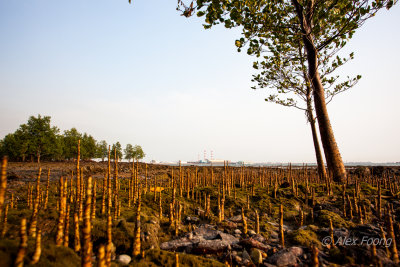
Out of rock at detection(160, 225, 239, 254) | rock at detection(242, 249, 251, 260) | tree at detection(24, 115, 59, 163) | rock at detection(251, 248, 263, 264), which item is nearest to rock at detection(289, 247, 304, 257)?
rock at detection(251, 248, 263, 264)

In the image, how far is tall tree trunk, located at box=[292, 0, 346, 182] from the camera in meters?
11.9

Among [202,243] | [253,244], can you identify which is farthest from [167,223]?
[253,244]

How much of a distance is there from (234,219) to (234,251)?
2845 mm

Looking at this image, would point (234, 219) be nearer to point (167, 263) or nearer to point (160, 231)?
point (160, 231)

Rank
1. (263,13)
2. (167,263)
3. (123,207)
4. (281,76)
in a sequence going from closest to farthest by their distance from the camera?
(167,263)
(123,207)
(263,13)
(281,76)

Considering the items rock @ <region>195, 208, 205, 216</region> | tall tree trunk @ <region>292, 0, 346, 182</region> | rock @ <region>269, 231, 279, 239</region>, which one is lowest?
rock @ <region>269, 231, 279, 239</region>

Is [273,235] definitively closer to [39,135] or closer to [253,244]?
[253,244]

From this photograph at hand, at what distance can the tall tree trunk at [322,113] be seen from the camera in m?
11.9

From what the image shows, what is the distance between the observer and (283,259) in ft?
13.2

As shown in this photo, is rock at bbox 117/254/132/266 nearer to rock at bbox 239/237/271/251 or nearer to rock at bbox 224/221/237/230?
rock at bbox 239/237/271/251

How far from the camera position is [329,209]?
798 cm

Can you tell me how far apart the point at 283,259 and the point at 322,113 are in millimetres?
10756

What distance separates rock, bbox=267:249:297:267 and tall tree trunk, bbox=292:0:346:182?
978 cm

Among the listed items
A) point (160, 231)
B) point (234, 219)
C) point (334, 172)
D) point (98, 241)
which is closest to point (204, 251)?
point (160, 231)
